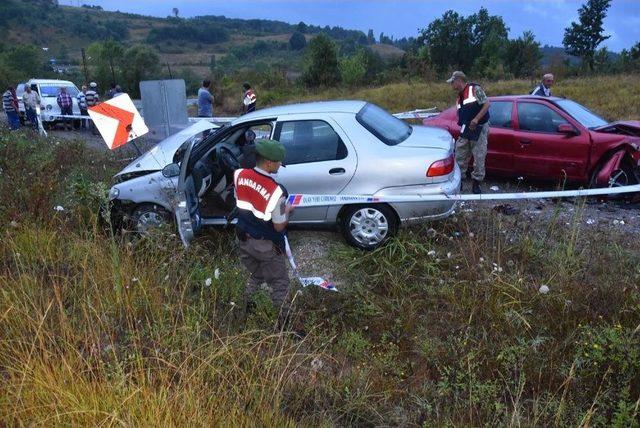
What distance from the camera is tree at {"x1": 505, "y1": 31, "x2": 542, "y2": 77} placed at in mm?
32812

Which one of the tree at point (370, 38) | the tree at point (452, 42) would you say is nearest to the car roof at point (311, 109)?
the tree at point (452, 42)

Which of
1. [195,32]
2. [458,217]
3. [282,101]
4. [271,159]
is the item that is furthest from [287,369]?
[195,32]

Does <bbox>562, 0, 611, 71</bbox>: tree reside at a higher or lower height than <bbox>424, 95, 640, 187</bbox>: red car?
higher

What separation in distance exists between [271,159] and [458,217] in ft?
9.24

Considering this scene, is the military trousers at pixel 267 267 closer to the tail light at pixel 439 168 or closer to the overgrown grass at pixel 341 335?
the overgrown grass at pixel 341 335

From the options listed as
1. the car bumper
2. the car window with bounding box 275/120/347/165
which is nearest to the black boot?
the car bumper

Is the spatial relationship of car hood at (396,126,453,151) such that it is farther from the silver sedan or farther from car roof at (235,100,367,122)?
car roof at (235,100,367,122)

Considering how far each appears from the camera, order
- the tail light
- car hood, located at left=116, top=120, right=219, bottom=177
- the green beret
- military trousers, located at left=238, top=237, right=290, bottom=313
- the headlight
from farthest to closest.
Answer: car hood, located at left=116, top=120, right=219, bottom=177 → the headlight → the tail light → military trousers, located at left=238, top=237, right=290, bottom=313 → the green beret

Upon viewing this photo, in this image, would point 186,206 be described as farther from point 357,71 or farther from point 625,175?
point 357,71

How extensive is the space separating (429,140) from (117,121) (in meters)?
4.03

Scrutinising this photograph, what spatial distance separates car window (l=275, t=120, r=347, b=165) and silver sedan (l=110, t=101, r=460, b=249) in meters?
0.01

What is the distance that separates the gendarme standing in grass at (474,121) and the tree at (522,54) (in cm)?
2773

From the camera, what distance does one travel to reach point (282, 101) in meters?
25.5

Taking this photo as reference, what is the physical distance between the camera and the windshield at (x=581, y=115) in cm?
723
